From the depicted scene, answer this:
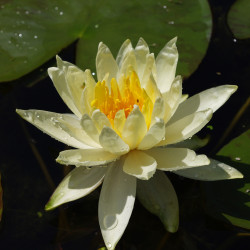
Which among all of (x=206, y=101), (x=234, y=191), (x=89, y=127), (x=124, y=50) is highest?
(x=124, y=50)

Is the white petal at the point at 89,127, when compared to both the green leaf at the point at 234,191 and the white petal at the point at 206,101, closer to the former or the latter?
the white petal at the point at 206,101

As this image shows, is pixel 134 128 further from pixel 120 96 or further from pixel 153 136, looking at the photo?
pixel 120 96

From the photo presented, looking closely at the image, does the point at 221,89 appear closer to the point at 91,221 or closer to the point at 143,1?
the point at 91,221

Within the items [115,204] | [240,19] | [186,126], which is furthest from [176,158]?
[240,19]

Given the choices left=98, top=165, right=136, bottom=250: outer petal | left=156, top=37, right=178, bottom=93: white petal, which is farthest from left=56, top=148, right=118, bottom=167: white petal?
left=156, top=37, right=178, bottom=93: white petal

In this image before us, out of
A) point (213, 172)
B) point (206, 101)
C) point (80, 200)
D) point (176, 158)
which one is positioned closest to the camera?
point (176, 158)

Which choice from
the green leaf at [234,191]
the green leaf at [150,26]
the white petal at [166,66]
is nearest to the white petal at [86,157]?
the white petal at [166,66]

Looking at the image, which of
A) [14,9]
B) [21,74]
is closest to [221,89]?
[21,74]
